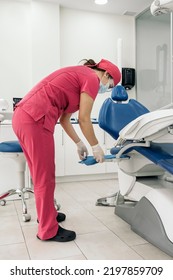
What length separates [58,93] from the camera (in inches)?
62.7

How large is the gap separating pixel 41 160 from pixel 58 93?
1.39 feet

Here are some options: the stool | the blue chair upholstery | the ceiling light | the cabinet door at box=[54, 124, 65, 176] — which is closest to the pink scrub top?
the blue chair upholstery

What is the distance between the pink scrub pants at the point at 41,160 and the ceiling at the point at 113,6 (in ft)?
8.94

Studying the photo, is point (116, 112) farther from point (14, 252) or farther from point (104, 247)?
point (14, 252)

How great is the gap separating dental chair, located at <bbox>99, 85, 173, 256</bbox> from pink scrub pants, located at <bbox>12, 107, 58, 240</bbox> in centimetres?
49

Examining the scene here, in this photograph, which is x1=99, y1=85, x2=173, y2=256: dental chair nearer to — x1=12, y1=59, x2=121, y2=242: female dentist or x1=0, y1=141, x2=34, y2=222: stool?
x1=12, y1=59, x2=121, y2=242: female dentist

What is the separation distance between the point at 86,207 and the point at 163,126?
4.30 ft

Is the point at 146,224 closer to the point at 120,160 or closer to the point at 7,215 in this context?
the point at 120,160

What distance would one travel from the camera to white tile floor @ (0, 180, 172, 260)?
4.70ft

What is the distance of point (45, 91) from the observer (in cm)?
159

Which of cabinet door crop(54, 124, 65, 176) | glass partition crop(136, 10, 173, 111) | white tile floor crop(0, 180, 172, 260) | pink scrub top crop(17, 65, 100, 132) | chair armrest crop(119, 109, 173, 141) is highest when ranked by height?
glass partition crop(136, 10, 173, 111)

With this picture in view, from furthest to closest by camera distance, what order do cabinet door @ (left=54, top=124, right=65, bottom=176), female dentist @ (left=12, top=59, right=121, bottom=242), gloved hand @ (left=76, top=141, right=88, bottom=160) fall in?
cabinet door @ (left=54, top=124, right=65, bottom=176)
gloved hand @ (left=76, top=141, right=88, bottom=160)
female dentist @ (left=12, top=59, right=121, bottom=242)

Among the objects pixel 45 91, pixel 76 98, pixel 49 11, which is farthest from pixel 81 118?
pixel 49 11

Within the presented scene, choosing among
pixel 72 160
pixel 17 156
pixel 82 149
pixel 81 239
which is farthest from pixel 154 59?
pixel 81 239
